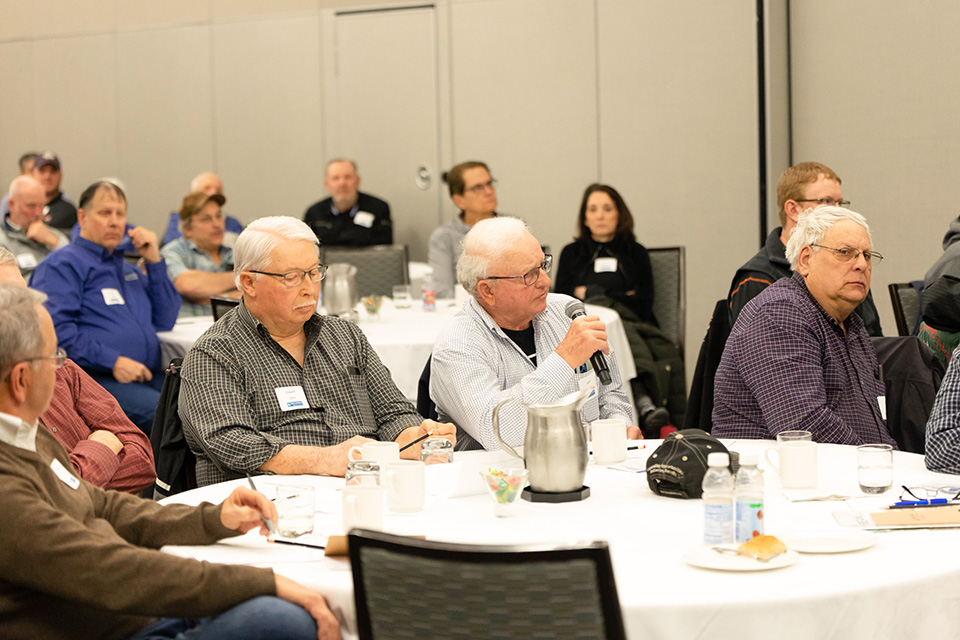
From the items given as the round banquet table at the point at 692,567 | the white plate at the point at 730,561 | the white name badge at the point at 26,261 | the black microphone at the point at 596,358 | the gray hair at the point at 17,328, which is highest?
the white name badge at the point at 26,261

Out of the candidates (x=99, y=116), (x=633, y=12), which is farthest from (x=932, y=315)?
(x=99, y=116)

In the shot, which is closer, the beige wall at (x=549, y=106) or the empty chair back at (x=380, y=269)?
the beige wall at (x=549, y=106)

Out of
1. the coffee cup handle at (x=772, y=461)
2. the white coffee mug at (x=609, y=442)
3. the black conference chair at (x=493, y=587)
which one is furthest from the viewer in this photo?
the white coffee mug at (x=609, y=442)

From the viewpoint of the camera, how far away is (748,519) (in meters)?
1.81

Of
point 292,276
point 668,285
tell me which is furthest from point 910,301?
point 292,276

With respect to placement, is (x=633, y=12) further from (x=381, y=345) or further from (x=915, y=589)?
(x=915, y=589)

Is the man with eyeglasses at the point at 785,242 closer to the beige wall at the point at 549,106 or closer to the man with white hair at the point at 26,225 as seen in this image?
the beige wall at the point at 549,106

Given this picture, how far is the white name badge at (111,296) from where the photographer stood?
5020mm

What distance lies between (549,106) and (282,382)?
603cm

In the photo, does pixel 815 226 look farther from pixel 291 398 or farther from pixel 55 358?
pixel 55 358

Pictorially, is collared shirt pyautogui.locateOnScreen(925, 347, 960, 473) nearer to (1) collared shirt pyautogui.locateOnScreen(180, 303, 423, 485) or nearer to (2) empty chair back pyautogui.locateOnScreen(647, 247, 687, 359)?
(1) collared shirt pyautogui.locateOnScreen(180, 303, 423, 485)

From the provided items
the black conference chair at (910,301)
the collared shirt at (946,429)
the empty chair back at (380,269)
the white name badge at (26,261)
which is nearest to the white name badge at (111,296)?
the empty chair back at (380,269)

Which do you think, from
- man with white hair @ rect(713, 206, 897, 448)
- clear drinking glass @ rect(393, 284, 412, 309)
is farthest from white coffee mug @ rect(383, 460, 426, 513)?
clear drinking glass @ rect(393, 284, 412, 309)

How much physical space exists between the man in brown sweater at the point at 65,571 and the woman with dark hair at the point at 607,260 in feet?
15.5
